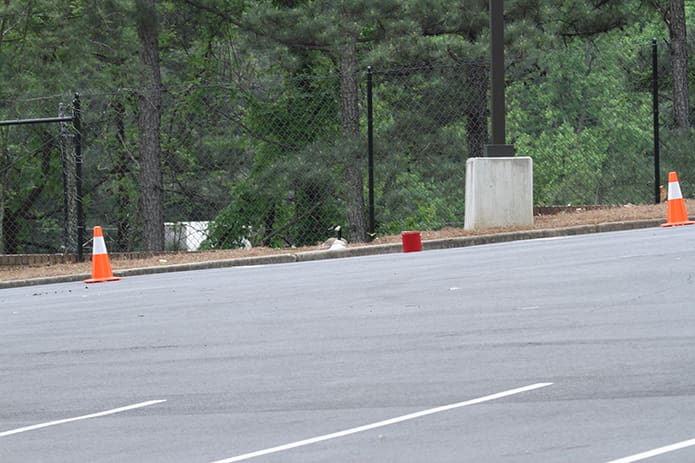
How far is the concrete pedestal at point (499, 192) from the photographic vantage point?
1811cm

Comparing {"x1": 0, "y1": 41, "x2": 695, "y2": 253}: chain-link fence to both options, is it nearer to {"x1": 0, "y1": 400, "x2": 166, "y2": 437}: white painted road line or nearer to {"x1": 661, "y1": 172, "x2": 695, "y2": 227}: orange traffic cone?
{"x1": 661, "y1": 172, "x2": 695, "y2": 227}: orange traffic cone

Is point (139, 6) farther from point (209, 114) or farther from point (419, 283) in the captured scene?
point (419, 283)

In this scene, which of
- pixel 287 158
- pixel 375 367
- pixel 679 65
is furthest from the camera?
pixel 679 65

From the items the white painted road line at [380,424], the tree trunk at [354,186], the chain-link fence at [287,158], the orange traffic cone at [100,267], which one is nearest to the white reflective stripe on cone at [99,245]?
the orange traffic cone at [100,267]

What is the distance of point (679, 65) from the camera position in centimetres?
3050

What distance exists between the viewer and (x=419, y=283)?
43.5 feet

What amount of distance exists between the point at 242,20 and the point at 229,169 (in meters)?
4.06

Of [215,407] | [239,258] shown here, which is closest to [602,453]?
[215,407]

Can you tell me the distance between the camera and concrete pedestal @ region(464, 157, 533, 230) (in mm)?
18109

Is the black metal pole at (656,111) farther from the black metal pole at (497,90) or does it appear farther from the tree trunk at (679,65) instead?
the tree trunk at (679,65)

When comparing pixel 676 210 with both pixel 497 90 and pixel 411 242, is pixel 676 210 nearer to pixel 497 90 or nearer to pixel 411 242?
pixel 497 90

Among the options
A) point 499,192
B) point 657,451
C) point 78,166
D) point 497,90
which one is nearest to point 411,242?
point 499,192

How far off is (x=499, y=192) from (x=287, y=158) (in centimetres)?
1049

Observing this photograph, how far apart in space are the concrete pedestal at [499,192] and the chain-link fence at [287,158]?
270cm
